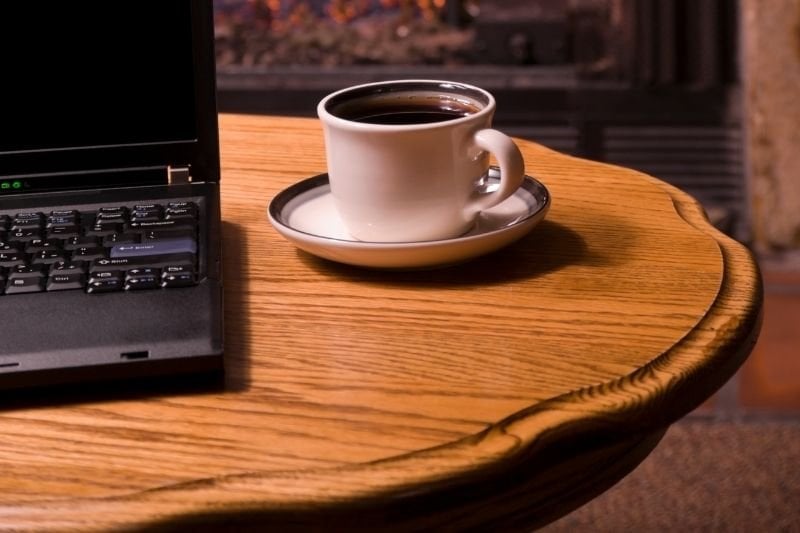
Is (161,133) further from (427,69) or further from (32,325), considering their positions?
(427,69)

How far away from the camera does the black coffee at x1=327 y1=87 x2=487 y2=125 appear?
2.13 ft

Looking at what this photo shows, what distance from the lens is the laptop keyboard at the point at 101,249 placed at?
585 millimetres

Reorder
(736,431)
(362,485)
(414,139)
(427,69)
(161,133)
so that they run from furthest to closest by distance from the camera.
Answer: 1. (427,69)
2. (736,431)
3. (161,133)
4. (414,139)
5. (362,485)

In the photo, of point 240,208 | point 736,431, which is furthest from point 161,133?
point 736,431

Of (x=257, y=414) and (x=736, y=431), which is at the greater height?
(x=257, y=414)

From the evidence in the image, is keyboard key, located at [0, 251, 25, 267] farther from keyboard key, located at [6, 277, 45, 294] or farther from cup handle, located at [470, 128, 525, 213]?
cup handle, located at [470, 128, 525, 213]

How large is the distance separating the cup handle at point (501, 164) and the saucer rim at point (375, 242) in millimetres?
17

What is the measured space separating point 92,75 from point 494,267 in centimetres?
29

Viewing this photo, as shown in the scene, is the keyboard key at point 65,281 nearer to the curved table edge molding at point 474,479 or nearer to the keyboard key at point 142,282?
the keyboard key at point 142,282

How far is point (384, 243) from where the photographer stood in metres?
0.61

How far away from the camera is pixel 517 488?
48cm

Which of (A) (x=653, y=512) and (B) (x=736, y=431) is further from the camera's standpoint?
(B) (x=736, y=431)

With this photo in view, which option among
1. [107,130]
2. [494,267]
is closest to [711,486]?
[494,267]

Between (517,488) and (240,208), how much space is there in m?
0.35
